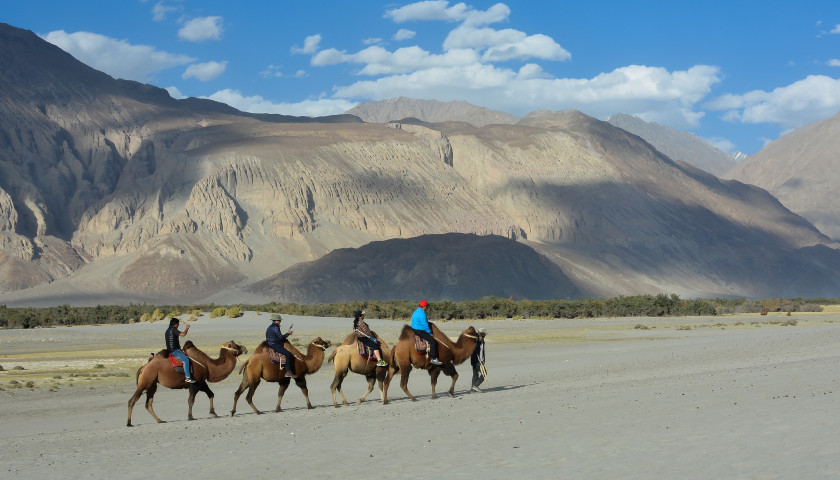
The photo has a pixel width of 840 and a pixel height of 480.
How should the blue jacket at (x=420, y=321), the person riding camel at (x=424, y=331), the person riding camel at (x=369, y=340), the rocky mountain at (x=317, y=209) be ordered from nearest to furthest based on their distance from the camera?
the person riding camel at (x=369, y=340)
the person riding camel at (x=424, y=331)
the blue jacket at (x=420, y=321)
the rocky mountain at (x=317, y=209)

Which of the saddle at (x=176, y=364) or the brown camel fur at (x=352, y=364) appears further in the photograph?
the brown camel fur at (x=352, y=364)

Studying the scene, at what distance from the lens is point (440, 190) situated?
147m

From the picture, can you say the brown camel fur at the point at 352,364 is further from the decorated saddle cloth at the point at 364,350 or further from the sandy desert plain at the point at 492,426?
the sandy desert plain at the point at 492,426

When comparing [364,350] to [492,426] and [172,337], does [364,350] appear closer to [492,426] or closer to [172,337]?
[172,337]

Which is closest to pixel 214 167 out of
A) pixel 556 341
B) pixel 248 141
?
pixel 248 141

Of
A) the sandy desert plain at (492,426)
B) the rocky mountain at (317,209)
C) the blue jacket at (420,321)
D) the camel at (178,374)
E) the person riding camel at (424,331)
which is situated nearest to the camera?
the sandy desert plain at (492,426)

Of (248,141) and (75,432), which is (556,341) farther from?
(248,141)

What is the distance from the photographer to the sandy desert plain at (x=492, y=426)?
Answer: 33.8 ft

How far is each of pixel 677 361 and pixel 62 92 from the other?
153 m

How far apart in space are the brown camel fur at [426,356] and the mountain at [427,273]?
91052mm

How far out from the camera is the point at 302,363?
57.9 feet

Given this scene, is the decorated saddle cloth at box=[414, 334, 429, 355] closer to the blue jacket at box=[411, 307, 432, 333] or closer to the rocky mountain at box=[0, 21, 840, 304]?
the blue jacket at box=[411, 307, 432, 333]

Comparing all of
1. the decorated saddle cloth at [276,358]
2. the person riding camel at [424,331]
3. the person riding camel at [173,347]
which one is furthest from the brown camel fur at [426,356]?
the person riding camel at [173,347]

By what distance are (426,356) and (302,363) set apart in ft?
7.82
